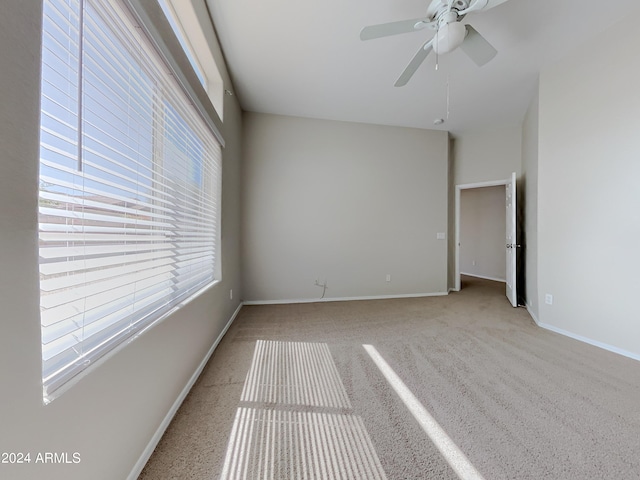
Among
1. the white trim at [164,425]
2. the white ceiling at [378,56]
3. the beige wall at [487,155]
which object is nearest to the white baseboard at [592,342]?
the beige wall at [487,155]

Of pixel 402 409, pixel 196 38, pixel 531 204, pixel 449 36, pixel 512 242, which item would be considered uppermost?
pixel 196 38

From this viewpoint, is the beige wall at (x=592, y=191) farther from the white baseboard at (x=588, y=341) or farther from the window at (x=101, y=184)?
the window at (x=101, y=184)

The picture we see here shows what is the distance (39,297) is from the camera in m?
0.62

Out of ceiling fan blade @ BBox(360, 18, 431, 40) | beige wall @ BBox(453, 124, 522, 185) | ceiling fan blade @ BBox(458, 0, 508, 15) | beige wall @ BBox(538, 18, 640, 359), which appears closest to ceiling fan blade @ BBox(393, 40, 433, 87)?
ceiling fan blade @ BBox(360, 18, 431, 40)

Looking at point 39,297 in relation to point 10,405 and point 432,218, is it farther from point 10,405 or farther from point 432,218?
point 432,218

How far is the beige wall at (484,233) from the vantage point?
5.50 m

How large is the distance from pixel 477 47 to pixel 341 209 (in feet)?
7.83

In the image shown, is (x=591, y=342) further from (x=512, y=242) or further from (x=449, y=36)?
(x=449, y=36)

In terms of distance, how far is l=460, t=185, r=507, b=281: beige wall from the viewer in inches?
217

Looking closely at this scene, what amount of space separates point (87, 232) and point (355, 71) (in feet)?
9.32

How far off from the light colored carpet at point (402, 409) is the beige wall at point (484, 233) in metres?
3.58

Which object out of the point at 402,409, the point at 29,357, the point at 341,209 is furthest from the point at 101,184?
the point at 341,209

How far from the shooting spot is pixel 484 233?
5871mm

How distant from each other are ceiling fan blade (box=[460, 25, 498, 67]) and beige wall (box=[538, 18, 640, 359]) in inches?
50.1
